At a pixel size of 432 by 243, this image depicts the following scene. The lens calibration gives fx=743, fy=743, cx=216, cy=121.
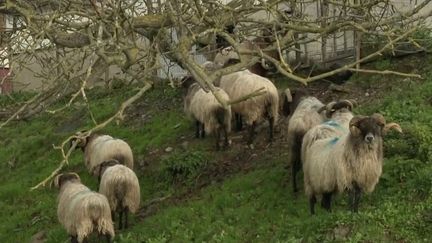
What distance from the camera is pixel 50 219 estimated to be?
38.9ft

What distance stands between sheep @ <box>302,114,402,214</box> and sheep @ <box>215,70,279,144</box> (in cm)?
321

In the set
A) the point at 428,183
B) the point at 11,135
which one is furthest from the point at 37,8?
the point at 11,135

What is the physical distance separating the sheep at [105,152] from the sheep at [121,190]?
161 centimetres

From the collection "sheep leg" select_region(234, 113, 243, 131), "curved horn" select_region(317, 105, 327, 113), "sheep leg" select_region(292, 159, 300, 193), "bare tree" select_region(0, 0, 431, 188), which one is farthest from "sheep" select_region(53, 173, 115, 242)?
"sheep leg" select_region(234, 113, 243, 131)

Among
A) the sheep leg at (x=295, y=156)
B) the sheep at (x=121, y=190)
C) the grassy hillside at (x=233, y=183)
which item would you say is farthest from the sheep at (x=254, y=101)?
the sheep at (x=121, y=190)

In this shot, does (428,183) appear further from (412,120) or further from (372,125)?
(412,120)

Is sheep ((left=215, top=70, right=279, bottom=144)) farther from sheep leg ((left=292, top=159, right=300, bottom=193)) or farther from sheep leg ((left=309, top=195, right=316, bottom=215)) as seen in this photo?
sheep leg ((left=309, top=195, right=316, bottom=215))

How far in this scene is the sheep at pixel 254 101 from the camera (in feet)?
38.2

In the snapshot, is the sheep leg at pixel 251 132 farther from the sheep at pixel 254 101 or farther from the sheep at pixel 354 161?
the sheep at pixel 354 161

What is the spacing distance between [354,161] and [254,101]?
12.4 feet

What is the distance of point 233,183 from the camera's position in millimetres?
10820

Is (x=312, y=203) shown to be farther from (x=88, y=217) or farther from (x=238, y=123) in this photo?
(x=238, y=123)

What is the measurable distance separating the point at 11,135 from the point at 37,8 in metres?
9.82

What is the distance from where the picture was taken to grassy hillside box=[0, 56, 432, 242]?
8.25 meters
